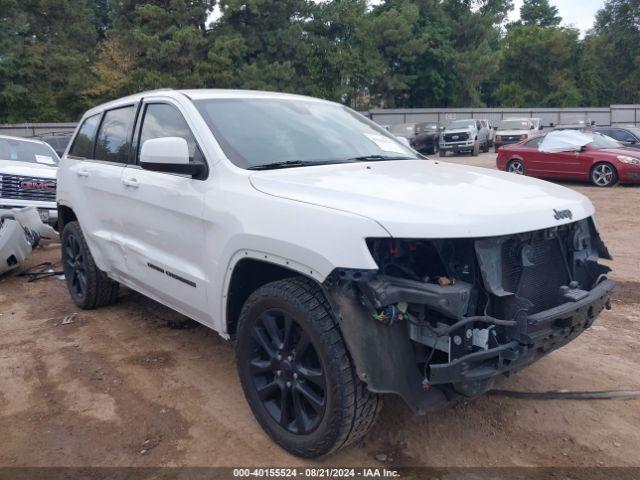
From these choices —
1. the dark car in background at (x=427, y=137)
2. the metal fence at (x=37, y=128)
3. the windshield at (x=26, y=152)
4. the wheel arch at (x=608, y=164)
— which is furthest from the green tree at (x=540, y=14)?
the windshield at (x=26, y=152)

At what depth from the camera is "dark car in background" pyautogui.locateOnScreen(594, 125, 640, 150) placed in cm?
1608

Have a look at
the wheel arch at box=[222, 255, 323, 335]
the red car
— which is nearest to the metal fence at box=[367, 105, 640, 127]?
the red car

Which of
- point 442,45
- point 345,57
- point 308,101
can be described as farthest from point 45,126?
point 308,101

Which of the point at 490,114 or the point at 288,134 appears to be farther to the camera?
the point at 490,114

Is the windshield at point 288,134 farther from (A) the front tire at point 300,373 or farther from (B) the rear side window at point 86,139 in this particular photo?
(B) the rear side window at point 86,139

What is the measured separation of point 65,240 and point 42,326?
91cm

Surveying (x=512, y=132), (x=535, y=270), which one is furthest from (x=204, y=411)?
(x=512, y=132)

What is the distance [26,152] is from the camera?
9.91 meters

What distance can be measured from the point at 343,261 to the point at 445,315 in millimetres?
521

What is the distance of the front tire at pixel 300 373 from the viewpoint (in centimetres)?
269

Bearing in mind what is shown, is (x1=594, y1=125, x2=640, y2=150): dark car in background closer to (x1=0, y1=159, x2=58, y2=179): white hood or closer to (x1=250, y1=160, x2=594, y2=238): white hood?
(x1=0, y1=159, x2=58, y2=179): white hood

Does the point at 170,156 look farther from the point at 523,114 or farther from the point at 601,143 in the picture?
the point at 523,114

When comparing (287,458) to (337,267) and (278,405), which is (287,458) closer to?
(278,405)

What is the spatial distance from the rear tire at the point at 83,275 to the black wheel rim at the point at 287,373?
2.67 metres
